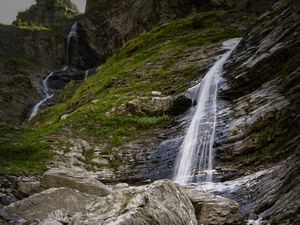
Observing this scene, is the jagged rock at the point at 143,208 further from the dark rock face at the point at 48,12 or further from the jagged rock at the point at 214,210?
the dark rock face at the point at 48,12

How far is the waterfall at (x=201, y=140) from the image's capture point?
1780cm

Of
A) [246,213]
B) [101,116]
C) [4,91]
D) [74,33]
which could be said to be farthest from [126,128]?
[74,33]

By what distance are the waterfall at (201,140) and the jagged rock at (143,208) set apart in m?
5.73

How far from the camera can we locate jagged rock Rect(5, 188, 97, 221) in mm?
12509

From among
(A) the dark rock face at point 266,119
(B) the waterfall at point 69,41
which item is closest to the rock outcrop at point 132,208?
(A) the dark rock face at point 266,119

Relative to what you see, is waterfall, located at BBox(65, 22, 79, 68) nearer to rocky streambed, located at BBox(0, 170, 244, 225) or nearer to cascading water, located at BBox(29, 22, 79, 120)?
cascading water, located at BBox(29, 22, 79, 120)

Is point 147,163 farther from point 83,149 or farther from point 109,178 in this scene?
point 83,149

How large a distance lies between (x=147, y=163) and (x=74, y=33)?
5790cm

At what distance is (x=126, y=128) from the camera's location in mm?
25906

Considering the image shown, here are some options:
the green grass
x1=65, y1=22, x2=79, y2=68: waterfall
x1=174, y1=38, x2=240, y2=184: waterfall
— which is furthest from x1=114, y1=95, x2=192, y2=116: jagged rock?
x1=65, y1=22, x2=79, y2=68: waterfall

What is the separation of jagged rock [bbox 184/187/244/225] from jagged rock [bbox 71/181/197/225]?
0.40 m

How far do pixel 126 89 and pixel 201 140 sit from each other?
→ 12.4m

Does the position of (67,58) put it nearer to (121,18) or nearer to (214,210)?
(121,18)

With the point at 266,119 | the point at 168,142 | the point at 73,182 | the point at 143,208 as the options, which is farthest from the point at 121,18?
the point at 143,208
